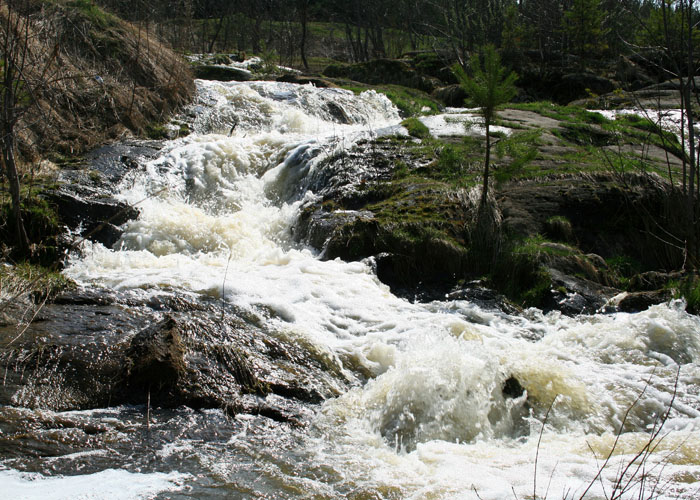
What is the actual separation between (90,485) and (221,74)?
18188mm

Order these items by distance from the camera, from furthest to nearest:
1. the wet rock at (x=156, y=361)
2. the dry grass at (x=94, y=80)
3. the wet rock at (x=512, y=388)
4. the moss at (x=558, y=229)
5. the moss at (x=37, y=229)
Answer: the dry grass at (x=94, y=80) → the moss at (x=558, y=229) → the moss at (x=37, y=229) → the wet rock at (x=512, y=388) → the wet rock at (x=156, y=361)

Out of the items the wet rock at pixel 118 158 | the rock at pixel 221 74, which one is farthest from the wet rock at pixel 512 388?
the rock at pixel 221 74

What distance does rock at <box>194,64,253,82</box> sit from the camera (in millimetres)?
18984

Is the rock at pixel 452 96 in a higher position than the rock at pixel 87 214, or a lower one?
higher

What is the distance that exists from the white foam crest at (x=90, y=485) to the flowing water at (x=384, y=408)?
0.01m

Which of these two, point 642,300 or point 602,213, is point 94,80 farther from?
point 642,300

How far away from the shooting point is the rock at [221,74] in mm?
18984

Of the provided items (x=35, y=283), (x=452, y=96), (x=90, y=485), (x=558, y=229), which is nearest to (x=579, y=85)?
Answer: (x=452, y=96)

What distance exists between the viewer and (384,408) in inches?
176

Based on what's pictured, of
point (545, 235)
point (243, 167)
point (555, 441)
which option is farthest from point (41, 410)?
point (243, 167)

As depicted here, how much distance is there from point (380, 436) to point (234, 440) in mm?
1090

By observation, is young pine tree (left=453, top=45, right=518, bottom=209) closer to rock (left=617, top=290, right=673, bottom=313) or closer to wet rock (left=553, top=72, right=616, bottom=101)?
rock (left=617, top=290, right=673, bottom=313)

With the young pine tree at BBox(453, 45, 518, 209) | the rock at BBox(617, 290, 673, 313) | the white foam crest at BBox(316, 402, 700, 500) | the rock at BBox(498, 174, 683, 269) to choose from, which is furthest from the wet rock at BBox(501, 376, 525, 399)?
the young pine tree at BBox(453, 45, 518, 209)

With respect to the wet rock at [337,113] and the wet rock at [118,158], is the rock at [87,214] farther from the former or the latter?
the wet rock at [337,113]
